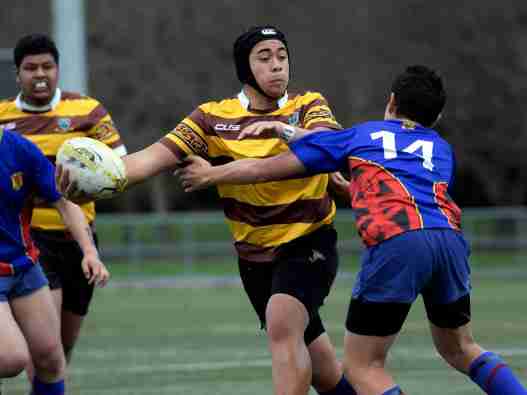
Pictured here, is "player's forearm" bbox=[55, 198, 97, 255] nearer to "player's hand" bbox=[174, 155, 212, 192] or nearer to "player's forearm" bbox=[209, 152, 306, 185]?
"player's hand" bbox=[174, 155, 212, 192]

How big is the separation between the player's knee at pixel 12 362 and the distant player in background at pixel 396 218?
46.5 inches

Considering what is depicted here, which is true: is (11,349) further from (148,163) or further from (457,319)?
(457,319)

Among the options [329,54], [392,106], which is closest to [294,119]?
[392,106]

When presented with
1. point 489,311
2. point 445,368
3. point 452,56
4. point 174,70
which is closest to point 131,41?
point 174,70

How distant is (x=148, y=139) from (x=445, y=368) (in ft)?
71.5

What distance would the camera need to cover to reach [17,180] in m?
7.08

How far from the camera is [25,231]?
719cm

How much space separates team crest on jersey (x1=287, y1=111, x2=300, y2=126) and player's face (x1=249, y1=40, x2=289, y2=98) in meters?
0.14

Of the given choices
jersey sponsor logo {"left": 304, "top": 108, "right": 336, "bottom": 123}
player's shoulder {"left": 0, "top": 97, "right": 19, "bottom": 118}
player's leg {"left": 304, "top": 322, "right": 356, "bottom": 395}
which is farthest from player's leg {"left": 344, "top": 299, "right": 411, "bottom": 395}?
player's shoulder {"left": 0, "top": 97, "right": 19, "bottom": 118}

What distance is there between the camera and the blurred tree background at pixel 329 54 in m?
30.3

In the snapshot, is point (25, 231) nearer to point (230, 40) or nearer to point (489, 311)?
point (489, 311)

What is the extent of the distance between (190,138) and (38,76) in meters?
1.75

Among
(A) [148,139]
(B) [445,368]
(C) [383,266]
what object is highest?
(C) [383,266]

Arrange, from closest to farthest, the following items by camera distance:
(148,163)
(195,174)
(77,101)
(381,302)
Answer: (381,302) < (195,174) < (148,163) < (77,101)
